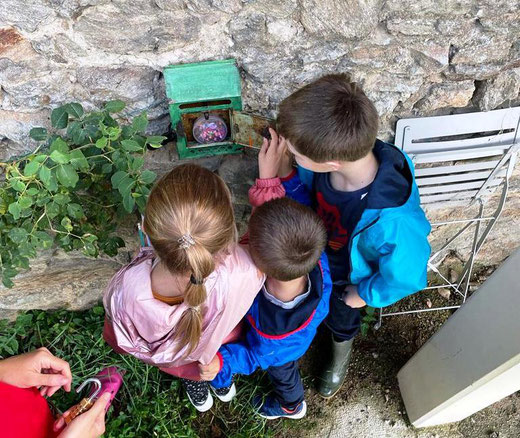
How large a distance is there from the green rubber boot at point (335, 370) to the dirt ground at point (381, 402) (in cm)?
10


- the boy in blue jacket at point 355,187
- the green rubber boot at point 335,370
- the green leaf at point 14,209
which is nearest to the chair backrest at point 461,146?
the boy in blue jacket at point 355,187

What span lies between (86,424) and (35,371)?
0.91 ft

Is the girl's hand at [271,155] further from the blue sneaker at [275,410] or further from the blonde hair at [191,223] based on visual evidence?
the blue sneaker at [275,410]

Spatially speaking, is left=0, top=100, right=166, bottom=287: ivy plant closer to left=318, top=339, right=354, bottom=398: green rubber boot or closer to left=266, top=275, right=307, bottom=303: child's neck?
left=266, top=275, right=307, bottom=303: child's neck

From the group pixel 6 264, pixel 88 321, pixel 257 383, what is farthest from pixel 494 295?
pixel 88 321

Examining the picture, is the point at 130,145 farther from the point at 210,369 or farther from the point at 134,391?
the point at 134,391

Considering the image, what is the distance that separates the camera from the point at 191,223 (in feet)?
5.22

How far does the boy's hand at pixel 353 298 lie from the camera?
220 cm

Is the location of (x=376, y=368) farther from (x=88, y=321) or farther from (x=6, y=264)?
(x=6, y=264)

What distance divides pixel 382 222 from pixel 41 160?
49.6 inches

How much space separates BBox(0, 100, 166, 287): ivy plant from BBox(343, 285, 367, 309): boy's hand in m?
1.00

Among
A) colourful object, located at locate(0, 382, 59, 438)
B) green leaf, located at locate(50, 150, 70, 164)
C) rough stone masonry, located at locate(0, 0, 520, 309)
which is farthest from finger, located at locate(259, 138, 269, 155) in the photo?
colourful object, located at locate(0, 382, 59, 438)

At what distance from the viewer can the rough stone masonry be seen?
70.2 inches

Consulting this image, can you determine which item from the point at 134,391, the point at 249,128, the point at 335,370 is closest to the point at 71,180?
the point at 249,128
